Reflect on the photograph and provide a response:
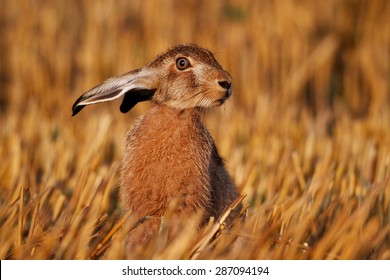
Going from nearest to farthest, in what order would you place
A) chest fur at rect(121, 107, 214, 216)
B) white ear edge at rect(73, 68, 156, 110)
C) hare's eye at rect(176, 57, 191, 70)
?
chest fur at rect(121, 107, 214, 216) → white ear edge at rect(73, 68, 156, 110) → hare's eye at rect(176, 57, 191, 70)

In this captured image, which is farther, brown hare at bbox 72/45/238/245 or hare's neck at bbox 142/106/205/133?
hare's neck at bbox 142/106/205/133

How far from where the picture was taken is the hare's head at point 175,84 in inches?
152

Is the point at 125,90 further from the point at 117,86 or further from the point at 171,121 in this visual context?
the point at 171,121

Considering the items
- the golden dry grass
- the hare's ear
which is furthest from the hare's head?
the golden dry grass

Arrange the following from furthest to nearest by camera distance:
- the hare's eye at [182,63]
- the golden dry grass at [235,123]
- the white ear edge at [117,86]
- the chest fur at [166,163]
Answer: the hare's eye at [182,63], the white ear edge at [117,86], the chest fur at [166,163], the golden dry grass at [235,123]

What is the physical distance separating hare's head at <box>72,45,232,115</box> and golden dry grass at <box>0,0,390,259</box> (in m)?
0.51

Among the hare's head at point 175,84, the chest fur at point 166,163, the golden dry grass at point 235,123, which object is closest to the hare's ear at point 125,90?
Answer: the hare's head at point 175,84

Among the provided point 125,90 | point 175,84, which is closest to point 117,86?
point 125,90

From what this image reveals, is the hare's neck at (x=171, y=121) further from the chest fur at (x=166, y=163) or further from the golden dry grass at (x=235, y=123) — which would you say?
the golden dry grass at (x=235, y=123)

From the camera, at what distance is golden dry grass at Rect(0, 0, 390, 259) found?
3.49 meters

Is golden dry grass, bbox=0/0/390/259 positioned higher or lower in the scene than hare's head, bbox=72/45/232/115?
lower

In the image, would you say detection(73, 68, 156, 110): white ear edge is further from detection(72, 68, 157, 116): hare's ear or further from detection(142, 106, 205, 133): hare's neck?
detection(142, 106, 205, 133): hare's neck

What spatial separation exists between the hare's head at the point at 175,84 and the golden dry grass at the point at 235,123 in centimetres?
51

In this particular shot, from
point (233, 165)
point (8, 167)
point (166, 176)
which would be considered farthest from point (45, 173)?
point (166, 176)
